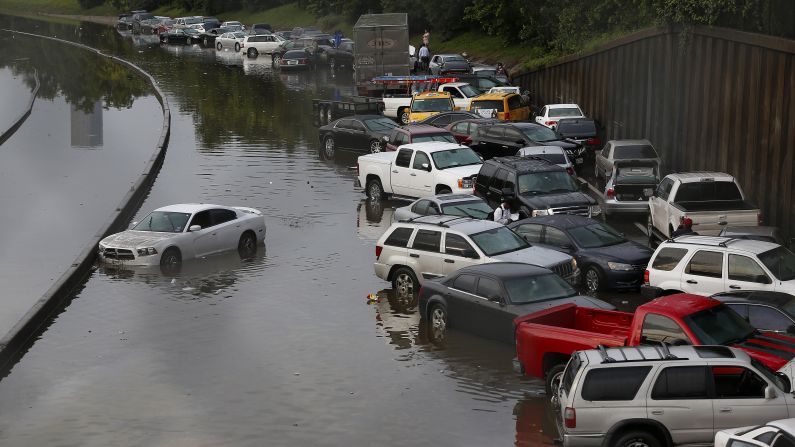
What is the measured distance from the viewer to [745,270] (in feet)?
67.8

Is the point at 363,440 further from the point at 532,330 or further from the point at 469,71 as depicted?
A: the point at 469,71

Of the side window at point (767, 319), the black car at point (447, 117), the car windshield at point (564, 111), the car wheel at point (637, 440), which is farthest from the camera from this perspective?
the car windshield at point (564, 111)

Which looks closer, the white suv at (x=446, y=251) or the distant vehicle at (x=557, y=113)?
the white suv at (x=446, y=251)

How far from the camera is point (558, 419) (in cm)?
1501

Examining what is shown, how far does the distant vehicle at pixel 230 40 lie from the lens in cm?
9356

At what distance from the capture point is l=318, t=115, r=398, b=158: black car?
4266cm

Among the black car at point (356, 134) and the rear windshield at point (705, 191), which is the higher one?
the black car at point (356, 134)

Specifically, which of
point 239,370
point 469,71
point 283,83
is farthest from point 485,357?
point 283,83

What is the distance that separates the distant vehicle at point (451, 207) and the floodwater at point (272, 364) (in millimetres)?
1488

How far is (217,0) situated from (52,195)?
100048 millimetres

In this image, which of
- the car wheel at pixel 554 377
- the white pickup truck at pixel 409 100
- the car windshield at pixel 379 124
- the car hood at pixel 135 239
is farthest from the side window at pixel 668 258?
the white pickup truck at pixel 409 100

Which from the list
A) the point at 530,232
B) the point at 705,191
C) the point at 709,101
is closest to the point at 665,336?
the point at 530,232

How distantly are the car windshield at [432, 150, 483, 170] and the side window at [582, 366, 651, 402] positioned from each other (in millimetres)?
19029

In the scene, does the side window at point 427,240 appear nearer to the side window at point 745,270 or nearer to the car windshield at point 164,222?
the side window at point 745,270
